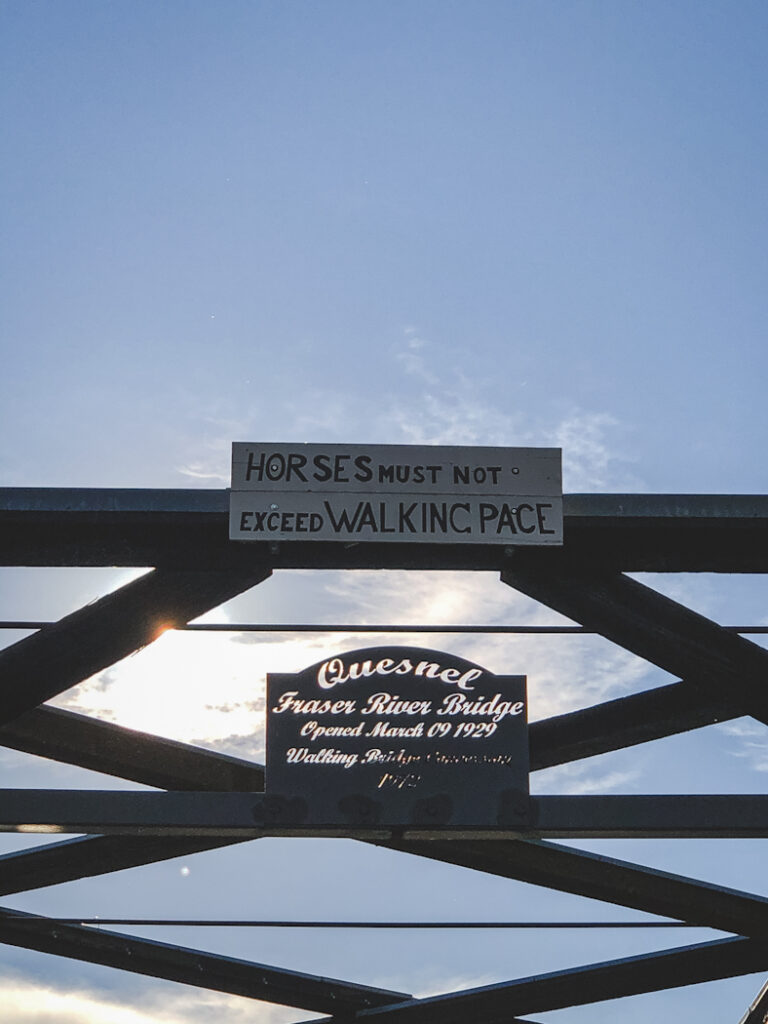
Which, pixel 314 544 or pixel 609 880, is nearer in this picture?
pixel 314 544

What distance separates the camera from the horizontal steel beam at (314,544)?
763cm

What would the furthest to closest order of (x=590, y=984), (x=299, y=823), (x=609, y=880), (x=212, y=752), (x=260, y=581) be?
(x=590, y=984) → (x=609, y=880) → (x=212, y=752) → (x=260, y=581) → (x=299, y=823)

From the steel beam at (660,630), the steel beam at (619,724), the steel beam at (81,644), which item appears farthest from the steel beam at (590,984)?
the steel beam at (81,644)

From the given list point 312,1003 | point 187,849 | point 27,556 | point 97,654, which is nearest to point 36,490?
point 27,556

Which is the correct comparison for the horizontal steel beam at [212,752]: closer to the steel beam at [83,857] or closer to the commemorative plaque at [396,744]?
the steel beam at [83,857]

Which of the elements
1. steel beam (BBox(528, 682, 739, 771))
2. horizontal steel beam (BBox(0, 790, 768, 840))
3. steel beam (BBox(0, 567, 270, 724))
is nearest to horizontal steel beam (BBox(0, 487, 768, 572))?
steel beam (BBox(0, 567, 270, 724))

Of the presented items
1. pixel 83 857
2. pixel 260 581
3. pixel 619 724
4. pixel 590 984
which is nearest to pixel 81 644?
pixel 260 581

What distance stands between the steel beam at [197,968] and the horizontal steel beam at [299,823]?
5.87 m

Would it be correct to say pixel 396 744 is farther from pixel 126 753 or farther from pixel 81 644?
pixel 126 753

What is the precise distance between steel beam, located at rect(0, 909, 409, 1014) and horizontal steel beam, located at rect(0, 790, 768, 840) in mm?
5871

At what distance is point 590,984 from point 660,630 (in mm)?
A: 6557

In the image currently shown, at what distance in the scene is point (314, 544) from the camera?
7875 mm

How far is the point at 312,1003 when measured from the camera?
1370 cm

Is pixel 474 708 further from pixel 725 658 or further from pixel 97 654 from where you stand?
pixel 97 654
